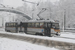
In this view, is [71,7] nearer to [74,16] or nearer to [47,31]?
[74,16]

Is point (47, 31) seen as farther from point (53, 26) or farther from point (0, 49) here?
point (0, 49)

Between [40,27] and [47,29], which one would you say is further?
[40,27]

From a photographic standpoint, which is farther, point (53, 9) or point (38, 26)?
point (53, 9)

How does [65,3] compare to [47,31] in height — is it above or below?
above

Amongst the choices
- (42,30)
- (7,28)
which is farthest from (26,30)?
(7,28)

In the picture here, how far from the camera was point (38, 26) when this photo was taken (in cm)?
2142

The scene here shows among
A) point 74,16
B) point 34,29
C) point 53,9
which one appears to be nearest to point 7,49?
point 34,29

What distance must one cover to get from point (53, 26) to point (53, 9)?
35.7 meters

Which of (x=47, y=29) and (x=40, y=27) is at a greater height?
(x=40, y=27)

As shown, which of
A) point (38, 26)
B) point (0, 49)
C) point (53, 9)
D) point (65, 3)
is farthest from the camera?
point (53, 9)

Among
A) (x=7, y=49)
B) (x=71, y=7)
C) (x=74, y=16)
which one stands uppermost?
(x=71, y=7)

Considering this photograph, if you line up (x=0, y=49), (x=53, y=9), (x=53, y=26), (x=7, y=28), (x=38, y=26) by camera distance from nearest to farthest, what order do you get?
1. (x=0, y=49)
2. (x=53, y=26)
3. (x=38, y=26)
4. (x=7, y=28)
5. (x=53, y=9)

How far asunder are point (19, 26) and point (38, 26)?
7523 mm

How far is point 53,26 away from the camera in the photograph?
1936 centimetres
